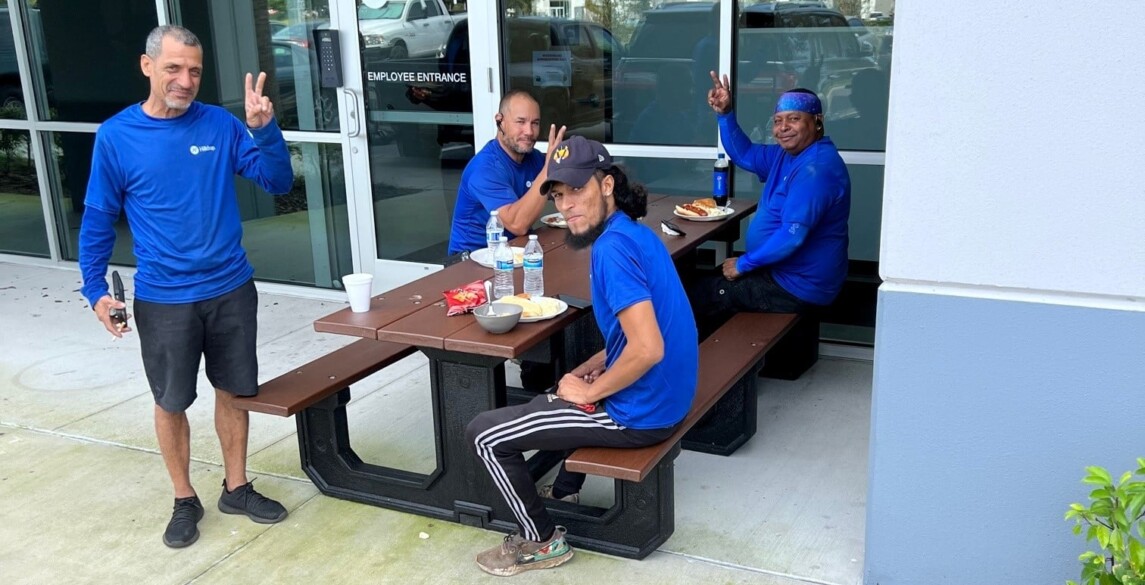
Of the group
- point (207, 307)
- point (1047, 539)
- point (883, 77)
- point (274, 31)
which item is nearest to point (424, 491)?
point (207, 307)

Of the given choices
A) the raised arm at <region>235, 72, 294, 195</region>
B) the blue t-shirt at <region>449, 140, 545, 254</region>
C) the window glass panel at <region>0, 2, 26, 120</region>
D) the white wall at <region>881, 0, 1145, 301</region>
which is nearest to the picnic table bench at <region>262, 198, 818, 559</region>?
the blue t-shirt at <region>449, 140, 545, 254</region>

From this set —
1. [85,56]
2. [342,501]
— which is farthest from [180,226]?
[85,56]

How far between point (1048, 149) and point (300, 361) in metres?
4.14

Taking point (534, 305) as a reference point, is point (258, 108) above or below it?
above

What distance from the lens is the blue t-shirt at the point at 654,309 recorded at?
10.2 ft

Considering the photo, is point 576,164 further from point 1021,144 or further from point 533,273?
point 1021,144

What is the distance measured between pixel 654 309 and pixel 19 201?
7.31 m

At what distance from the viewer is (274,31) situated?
673cm

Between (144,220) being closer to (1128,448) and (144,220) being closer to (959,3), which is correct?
(959,3)

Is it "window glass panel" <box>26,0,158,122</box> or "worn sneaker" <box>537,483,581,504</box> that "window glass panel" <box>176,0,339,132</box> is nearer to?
"window glass panel" <box>26,0,158,122</box>

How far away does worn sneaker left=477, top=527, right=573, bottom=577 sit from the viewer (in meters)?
3.56

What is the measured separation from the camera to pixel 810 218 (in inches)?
184

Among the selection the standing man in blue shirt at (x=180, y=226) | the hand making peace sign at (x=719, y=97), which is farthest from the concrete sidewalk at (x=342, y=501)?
the hand making peace sign at (x=719, y=97)

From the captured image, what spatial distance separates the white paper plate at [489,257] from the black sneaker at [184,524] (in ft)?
4.90
